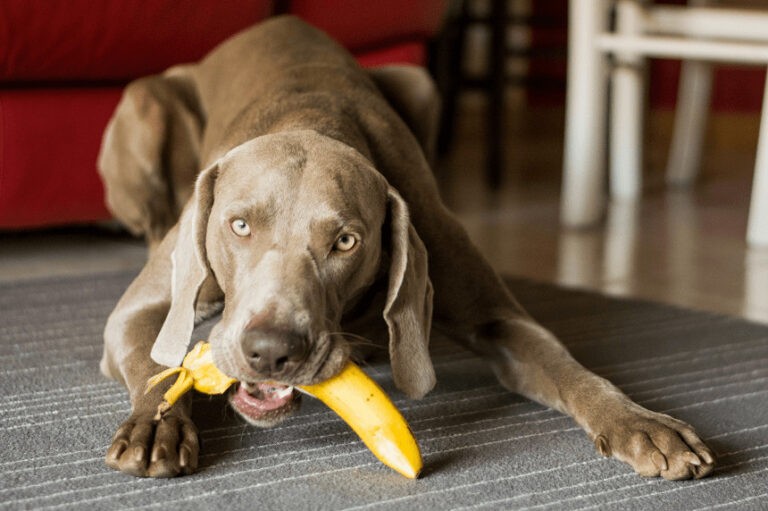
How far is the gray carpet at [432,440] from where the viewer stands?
167 centimetres

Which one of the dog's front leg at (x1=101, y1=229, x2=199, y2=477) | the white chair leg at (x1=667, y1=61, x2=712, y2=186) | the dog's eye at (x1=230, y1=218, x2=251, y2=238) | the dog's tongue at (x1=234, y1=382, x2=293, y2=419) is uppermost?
the dog's eye at (x1=230, y1=218, x2=251, y2=238)

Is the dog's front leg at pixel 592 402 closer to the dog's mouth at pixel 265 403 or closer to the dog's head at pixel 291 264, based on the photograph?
the dog's head at pixel 291 264

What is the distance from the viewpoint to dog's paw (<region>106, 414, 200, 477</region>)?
168 cm

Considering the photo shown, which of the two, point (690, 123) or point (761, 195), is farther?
point (690, 123)

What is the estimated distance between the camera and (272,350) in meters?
1.62

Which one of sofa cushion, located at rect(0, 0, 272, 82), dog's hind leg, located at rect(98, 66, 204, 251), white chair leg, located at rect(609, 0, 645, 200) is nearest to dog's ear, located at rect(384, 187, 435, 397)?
dog's hind leg, located at rect(98, 66, 204, 251)

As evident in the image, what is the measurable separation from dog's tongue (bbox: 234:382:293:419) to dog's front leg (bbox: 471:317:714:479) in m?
0.54

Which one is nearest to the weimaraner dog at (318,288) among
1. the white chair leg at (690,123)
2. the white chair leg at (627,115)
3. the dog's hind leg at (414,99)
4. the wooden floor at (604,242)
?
the dog's hind leg at (414,99)

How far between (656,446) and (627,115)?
9.72ft

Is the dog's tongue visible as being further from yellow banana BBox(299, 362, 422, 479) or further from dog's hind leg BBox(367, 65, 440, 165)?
dog's hind leg BBox(367, 65, 440, 165)

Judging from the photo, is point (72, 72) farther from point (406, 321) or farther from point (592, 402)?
point (592, 402)

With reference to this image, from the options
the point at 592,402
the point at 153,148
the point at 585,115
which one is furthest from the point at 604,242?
the point at 592,402

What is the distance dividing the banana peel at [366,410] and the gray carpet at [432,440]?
37 mm

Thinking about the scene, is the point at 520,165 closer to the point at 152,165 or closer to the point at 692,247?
the point at 692,247
